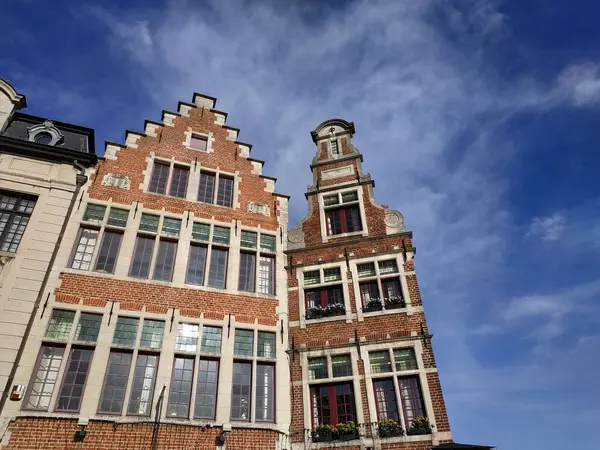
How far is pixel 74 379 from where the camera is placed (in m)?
9.76

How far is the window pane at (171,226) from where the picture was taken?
1277 centimetres

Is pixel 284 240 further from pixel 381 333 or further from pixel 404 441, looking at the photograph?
pixel 404 441

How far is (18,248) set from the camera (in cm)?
1101

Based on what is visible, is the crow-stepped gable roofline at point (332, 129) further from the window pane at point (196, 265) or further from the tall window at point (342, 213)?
the window pane at point (196, 265)

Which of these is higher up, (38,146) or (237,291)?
(38,146)

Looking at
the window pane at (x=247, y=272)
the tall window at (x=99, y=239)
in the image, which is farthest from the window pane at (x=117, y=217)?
the window pane at (x=247, y=272)

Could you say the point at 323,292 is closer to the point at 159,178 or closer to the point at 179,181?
the point at 179,181

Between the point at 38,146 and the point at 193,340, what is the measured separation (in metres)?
7.94

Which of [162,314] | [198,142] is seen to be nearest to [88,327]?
[162,314]

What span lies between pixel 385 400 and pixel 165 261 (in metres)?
7.46

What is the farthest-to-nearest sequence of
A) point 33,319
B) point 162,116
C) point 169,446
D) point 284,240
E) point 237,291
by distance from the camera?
point 162,116
point 284,240
point 237,291
point 33,319
point 169,446

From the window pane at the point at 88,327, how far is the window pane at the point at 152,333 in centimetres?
114

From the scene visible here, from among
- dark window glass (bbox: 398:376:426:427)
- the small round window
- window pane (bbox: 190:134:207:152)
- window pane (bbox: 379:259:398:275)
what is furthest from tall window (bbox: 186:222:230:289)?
dark window glass (bbox: 398:376:426:427)

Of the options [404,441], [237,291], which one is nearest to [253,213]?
[237,291]
